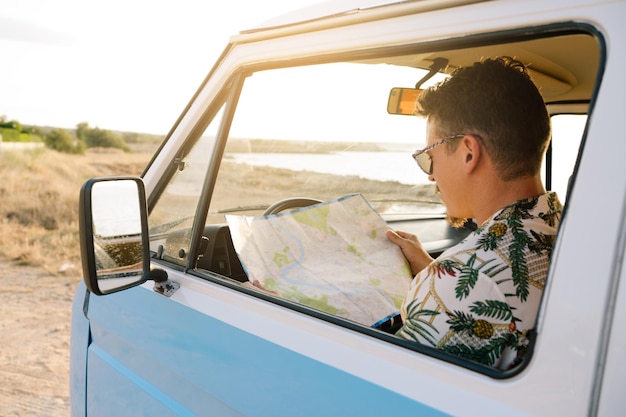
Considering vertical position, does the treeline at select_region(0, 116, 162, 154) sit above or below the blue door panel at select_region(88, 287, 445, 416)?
below

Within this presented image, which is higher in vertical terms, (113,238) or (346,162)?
(346,162)

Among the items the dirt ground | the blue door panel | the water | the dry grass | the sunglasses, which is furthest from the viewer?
the dry grass

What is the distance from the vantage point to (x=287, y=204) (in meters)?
2.82

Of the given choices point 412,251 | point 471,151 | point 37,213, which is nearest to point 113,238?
point 412,251

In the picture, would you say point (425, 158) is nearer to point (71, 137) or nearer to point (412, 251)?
point (412, 251)

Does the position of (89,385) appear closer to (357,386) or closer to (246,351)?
(246,351)

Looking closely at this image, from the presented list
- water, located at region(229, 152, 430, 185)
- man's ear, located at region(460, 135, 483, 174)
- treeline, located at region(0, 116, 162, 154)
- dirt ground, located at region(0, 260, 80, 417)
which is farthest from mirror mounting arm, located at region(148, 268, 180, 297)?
treeline, located at region(0, 116, 162, 154)

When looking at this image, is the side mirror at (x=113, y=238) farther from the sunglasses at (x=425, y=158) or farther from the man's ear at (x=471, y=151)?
the man's ear at (x=471, y=151)

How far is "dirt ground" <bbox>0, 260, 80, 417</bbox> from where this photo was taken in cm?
476

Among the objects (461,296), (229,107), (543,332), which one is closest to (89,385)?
(229,107)

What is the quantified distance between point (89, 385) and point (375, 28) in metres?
1.60

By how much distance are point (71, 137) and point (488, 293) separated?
4654 cm

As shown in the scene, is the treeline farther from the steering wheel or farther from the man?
the man

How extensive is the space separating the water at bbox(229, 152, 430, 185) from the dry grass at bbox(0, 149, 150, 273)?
7.80 metres
